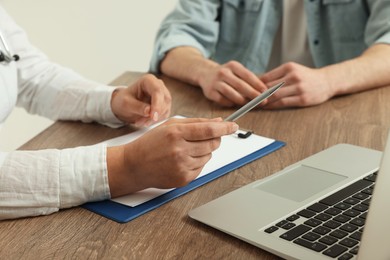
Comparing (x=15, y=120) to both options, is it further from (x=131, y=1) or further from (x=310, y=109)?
(x=310, y=109)

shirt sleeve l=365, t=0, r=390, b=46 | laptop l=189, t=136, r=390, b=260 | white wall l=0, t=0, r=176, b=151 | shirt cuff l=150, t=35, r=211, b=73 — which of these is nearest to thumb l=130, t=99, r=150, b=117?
laptop l=189, t=136, r=390, b=260

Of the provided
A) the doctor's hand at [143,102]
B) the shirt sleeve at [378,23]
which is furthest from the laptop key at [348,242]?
the shirt sleeve at [378,23]

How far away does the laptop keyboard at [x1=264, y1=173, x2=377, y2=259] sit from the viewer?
2.04 feet

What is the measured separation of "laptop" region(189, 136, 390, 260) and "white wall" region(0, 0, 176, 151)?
5.72 feet

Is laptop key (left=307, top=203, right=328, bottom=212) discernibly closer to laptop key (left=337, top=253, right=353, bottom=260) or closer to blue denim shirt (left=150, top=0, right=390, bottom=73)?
laptop key (left=337, top=253, right=353, bottom=260)

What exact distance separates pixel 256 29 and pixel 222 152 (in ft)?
2.54

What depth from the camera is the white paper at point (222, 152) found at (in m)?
0.79

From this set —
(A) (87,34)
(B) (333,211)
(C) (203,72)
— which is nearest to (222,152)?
(B) (333,211)

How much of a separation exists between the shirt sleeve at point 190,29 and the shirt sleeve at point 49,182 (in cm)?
69

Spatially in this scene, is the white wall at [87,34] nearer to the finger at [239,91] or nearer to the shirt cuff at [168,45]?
the shirt cuff at [168,45]

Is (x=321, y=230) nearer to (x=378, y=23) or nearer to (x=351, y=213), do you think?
(x=351, y=213)

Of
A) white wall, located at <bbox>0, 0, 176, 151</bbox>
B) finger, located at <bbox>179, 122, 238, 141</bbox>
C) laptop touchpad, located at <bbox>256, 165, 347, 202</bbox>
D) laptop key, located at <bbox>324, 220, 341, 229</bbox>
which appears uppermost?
finger, located at <bbox>179, 122, 238, 141</bbox>

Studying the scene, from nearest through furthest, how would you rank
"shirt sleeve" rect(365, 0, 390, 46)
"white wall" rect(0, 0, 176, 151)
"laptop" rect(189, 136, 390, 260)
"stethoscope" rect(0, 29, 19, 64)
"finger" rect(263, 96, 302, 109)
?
"laptop" rect(189, 136, 390, 260), "stethoscope" rect(0, 29, 19, 64), "finger" rect(263, 96, 302, 109), "shirt sleeve" rect(365, 0, 390, 46), "white wall" rect(0, 0, 176, 151)

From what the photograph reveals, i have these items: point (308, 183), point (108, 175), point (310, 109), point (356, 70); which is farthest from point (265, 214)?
point (356, 70)
